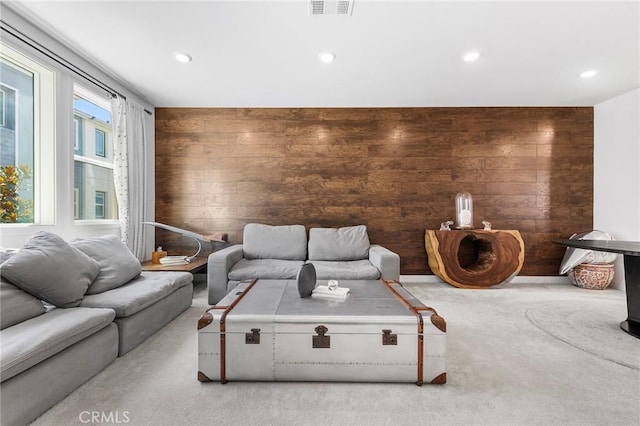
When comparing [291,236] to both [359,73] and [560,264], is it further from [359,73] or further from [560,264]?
[560,264]

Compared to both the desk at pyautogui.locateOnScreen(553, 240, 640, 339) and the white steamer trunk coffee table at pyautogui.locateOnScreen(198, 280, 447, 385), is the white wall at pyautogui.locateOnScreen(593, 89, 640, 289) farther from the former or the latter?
the white steamer trunk coffee table at pyautogui.locateOnScreen(198, 280, 447, 385)

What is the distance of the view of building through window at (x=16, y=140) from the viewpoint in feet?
7.47

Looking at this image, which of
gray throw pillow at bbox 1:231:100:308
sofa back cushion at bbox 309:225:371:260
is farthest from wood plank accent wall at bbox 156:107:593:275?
gray throw pillow at bbox 1:231:100:308

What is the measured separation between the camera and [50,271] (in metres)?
1.73

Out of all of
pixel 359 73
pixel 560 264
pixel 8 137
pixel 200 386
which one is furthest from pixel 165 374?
pixel 560 264

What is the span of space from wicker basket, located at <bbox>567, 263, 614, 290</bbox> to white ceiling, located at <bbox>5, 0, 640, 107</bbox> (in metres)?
2.18

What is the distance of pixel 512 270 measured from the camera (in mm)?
3580

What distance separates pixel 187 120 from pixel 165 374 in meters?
3.41

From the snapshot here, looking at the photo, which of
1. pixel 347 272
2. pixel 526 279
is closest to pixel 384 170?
pixel 347 272

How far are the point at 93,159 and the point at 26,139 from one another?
2.20 feet

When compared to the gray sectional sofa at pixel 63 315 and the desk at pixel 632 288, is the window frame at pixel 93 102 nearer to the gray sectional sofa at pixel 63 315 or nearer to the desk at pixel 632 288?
the gray sectional sofa at pixel 63 315

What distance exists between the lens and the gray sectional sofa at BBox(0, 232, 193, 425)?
1266mm

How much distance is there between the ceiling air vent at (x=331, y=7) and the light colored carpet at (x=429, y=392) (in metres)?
2.47

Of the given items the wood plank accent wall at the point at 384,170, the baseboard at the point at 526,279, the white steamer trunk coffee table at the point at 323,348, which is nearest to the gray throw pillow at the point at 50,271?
the white steamer trunk coffee table at the point at 323,348
